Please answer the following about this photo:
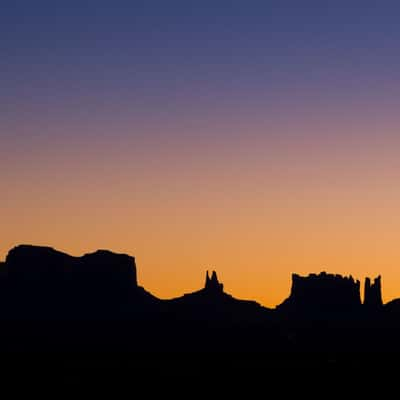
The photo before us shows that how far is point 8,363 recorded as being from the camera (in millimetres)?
160750

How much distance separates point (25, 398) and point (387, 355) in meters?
107

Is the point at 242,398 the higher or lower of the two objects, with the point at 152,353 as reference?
lower

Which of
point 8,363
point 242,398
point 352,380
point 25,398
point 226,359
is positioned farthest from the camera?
point 226,359

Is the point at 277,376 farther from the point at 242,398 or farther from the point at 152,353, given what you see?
the point at 152,353

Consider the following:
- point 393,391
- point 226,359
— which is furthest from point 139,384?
point 226,359

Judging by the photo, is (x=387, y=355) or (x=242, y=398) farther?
(x=387, y=355)

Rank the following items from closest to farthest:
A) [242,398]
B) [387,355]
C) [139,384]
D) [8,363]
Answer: [242,398] < [139,384] < [8,363] < [387,355]

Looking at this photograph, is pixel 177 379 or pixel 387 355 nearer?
pixel 177 379

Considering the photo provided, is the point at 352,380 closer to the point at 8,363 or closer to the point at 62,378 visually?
the point at 62,378

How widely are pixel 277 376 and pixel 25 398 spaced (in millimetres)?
52209

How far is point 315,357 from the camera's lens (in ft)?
620

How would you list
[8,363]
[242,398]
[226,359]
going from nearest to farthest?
[242,398]
[8,363]
[226,359]

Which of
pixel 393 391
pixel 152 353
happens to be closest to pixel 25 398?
pixel 393 391

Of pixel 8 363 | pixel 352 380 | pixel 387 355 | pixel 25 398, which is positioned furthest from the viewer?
pixel 387 355
